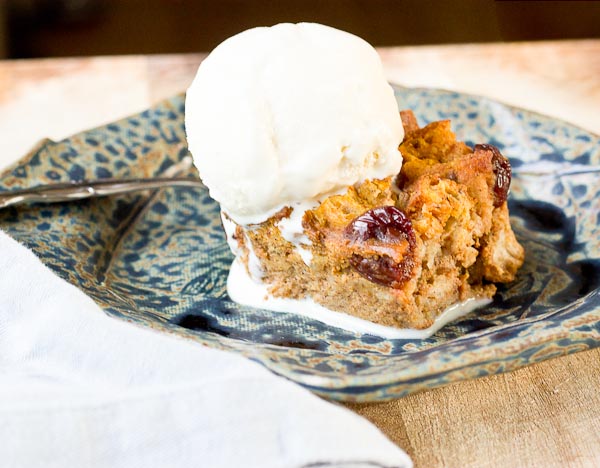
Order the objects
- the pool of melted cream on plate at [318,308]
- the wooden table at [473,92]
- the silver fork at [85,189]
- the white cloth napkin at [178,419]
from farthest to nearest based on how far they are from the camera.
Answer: the silver fork at [85,189]
the pool of melted cream on plate at [318,308]
the wooden table at [473,92]
the white cloth napkin at [178,419]

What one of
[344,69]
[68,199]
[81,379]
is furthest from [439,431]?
[68,199]

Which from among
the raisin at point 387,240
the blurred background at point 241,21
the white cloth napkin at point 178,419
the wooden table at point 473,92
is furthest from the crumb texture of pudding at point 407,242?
the blurred background at point 241,21

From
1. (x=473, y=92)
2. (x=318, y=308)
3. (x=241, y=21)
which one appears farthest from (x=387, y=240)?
(x=241, y=21)

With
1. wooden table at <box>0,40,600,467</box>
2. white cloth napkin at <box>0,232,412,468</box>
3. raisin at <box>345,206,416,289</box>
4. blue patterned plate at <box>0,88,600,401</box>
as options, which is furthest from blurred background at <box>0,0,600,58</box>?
white cloth napkin at <box>0,232,412,468</box>

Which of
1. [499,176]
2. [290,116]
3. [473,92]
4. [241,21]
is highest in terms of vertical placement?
[290,116]

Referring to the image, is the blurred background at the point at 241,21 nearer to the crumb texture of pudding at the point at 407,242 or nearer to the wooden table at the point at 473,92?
the wooden table at the point at 473,92

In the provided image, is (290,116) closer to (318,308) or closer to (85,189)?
(318,308)
